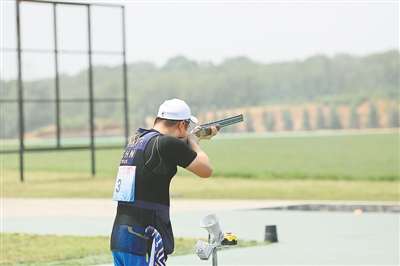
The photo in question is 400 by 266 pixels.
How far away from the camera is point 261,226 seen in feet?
45.5

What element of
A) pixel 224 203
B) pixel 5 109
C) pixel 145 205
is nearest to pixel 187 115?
pixel 145 205

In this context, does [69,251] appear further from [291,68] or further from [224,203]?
[291,68]

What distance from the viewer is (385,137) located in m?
63.9

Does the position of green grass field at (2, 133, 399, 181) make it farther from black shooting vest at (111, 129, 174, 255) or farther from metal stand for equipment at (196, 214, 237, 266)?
black shooting vest at (111, 129, 174, 255)

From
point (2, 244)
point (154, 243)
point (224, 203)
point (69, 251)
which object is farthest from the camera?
point (224, 203)

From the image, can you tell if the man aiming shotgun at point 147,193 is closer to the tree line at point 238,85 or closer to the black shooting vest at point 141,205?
the black shooting vest at point 141,205

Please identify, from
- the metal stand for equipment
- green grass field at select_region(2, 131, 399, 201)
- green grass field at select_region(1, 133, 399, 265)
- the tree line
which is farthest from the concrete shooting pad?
the tree line

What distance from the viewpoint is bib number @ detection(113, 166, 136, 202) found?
5.46 meters

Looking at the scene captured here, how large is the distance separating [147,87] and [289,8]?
2510 centimetres

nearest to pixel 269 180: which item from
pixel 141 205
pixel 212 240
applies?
pixel 212 240

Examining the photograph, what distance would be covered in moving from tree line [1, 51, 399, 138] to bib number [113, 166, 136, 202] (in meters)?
83.8

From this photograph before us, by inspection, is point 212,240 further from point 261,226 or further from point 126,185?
point 261,226

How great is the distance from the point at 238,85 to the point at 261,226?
307ft

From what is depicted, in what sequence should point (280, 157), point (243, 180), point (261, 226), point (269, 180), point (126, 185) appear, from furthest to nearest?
1. point (280, 157)
2. point (243, 180)
3. point (269, 180)
4. point (261, 226)
5. point (126, 185)
